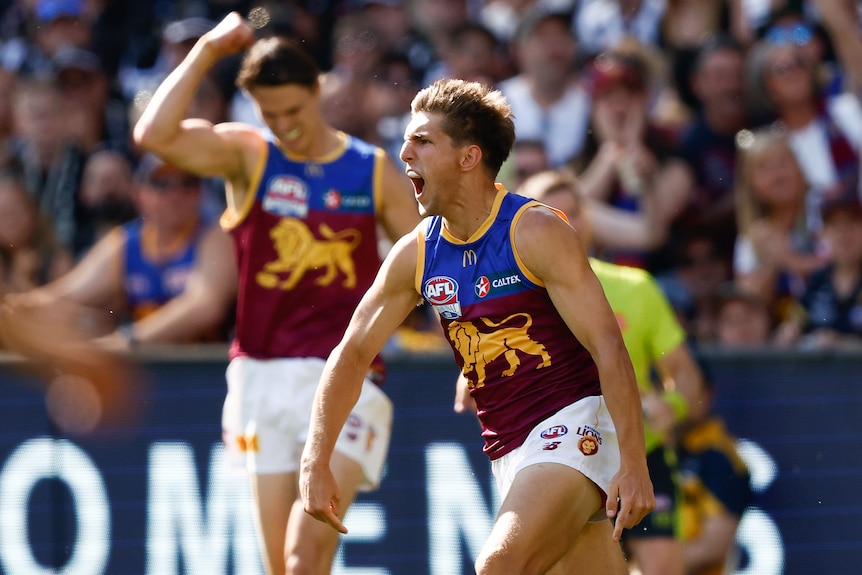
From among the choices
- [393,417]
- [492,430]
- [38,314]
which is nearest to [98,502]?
[38,314]

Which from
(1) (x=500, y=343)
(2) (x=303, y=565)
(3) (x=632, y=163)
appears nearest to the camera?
(1) (x=500, y=343)

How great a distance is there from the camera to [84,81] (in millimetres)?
10602

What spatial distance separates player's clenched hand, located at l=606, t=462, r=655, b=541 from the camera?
15.1 ft

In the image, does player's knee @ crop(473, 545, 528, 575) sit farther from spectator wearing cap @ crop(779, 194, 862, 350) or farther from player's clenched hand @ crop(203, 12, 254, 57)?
spectator wearing cap @ crop(779, 194, 862, 350)

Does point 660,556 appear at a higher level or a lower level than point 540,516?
lower

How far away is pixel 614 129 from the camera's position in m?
9.20

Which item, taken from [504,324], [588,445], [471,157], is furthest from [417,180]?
[588,445]

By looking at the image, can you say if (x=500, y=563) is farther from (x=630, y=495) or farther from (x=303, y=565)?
(x=303, y=565)

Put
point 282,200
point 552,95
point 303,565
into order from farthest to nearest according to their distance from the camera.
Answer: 1. point 552,95
2. point 282,200
3. point 303,565

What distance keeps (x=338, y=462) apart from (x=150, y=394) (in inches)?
81.2

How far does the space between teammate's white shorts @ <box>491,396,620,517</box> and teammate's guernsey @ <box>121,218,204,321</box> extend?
12.6 ft

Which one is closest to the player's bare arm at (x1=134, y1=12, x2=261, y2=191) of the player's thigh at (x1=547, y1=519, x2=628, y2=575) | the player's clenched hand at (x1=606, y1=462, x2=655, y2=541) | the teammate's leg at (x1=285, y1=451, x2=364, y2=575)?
the teammate's leg at (x1=285, y1=451, x2=364, y2=575)

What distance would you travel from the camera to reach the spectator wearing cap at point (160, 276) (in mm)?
8195

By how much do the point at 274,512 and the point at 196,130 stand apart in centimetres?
181
